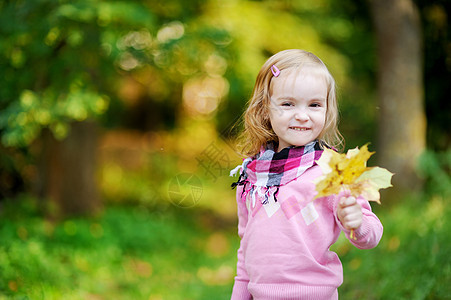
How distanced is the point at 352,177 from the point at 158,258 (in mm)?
4678

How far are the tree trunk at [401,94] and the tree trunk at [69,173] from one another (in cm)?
395

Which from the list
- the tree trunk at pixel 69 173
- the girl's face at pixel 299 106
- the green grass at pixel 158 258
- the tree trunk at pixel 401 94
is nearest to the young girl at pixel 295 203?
the girl's face at pixel 299 106

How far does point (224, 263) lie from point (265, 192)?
4410mm

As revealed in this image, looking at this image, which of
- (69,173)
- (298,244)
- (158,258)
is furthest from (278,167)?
(69,173)

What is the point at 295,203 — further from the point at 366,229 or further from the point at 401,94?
the point at 401,94

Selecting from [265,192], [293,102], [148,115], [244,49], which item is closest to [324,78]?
[293,102]

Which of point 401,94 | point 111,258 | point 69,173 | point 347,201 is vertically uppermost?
point 347,201

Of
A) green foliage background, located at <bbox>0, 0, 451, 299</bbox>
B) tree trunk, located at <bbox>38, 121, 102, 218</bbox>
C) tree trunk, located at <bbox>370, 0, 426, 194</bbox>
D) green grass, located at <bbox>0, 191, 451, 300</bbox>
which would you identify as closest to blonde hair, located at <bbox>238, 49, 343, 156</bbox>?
green foliage background, located at <bbox>0, 0, 451, 299</bbox>

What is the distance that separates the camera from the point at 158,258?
5824 mm

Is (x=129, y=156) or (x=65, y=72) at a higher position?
(x=65, y=72)

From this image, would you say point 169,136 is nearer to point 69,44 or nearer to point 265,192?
point 69,44

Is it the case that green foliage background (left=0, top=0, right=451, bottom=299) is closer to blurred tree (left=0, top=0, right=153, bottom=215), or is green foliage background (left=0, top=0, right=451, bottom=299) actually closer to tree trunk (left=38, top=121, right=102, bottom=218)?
blurred tree (left=0, top=0, right=153, bottom=215)

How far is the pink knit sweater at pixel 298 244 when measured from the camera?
5.32ft

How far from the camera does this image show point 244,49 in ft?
18.6
